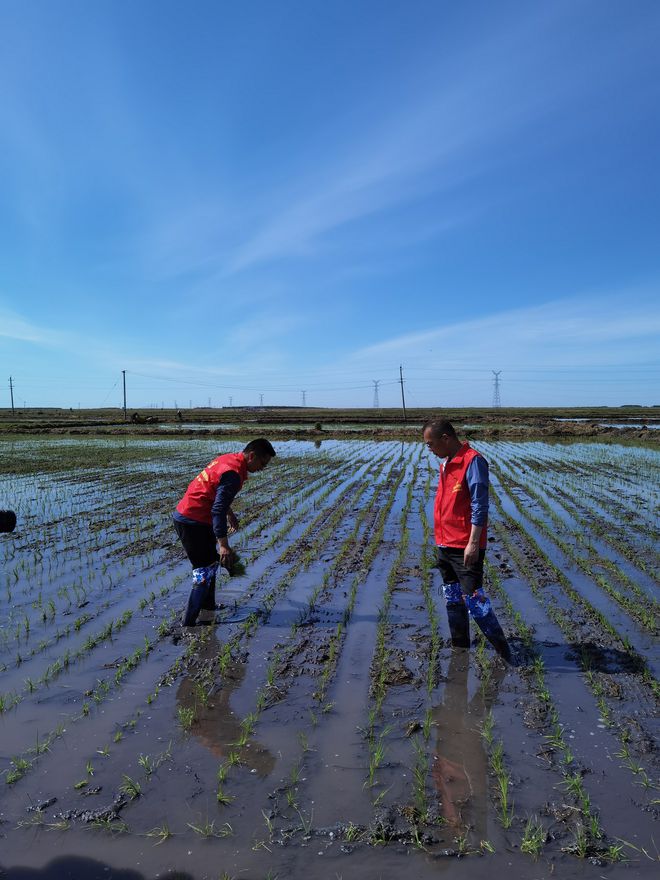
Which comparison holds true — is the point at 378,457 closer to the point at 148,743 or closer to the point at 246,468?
the point at 246,468

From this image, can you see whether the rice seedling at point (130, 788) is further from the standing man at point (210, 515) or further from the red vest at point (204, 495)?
the red vest at point (204, 495)

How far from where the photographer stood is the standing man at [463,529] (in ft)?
12.5

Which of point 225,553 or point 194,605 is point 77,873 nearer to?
point 225,553

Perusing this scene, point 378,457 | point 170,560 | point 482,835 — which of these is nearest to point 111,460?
point 378,457

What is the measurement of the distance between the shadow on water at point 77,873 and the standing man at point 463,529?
96.5 inches

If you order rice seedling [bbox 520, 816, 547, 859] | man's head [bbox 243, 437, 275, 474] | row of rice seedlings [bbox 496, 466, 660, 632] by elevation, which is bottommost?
rice seedling [bbox 520, 816, 547, 859]

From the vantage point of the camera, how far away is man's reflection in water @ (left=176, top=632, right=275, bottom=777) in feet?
9.72

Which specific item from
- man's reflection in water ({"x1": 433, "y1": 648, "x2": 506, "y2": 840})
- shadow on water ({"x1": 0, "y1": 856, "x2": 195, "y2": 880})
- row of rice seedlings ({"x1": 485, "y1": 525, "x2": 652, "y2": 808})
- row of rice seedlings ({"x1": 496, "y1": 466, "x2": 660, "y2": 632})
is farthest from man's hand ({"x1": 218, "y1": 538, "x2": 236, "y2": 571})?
row of rice seedlings ({"x1": 496, "y1": 466, "x2": 660, "y2": 632})

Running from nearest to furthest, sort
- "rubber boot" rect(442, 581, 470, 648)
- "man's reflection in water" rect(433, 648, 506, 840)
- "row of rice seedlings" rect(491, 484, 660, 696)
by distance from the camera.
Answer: "man's reflection in water" rect(433, 648, 506, 840) < "row of rice seedlings" rect(491, 484, 660, 696) < "rubber boot" rect(442, 581, 470, 648)

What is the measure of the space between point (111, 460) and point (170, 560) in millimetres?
13786

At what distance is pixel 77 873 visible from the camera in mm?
2195

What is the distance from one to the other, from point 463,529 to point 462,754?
1.50 metres

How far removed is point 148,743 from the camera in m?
3.06

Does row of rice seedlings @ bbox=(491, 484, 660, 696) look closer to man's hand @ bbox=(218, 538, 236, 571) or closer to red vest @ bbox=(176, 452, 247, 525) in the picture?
man's hand @ bbox=(218, 538, 236, 571)
